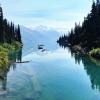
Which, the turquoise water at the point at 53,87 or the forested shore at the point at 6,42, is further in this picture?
the forested shore at the point at 6,42

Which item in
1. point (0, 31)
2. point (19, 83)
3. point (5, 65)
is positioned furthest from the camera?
point (0, 31)

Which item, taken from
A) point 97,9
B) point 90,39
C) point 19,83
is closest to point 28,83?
point 19,83

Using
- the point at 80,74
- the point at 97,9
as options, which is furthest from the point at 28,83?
the point at 97,9

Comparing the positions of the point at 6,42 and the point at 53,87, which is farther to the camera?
the point at 6,42

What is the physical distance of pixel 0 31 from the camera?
115625mm

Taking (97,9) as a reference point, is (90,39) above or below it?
below

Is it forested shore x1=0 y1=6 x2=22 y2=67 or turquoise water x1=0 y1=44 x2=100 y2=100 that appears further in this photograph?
forested shore x1=0 y1=6 x2=22 y2=67

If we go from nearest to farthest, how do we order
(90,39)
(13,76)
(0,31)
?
(13,76), (90,39), (0,31)

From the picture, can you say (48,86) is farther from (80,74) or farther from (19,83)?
(80,74)

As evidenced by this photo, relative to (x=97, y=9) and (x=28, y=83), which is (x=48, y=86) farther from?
(x=97, y=9)

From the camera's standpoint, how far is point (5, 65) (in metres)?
59.1

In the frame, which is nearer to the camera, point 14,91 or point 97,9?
point 14,91

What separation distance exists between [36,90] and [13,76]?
11729 mm

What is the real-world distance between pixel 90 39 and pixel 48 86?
63.5m
